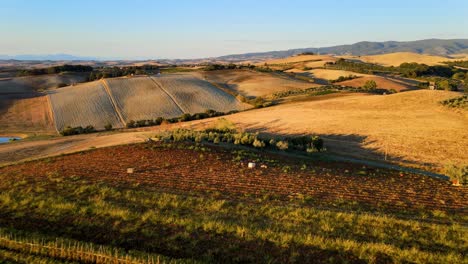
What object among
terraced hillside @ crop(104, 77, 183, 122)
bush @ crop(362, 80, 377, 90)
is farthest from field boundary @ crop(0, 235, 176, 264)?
bush @ crop(362, 80, 377, 90)

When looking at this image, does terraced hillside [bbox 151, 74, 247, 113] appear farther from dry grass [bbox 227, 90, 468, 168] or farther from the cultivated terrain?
the cultivated terrain

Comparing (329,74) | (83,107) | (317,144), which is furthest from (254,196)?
(329,74)

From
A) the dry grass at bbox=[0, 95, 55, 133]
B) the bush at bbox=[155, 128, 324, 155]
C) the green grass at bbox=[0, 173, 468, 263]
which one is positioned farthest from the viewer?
the dry grass at bbox=[0, 95, 55, 133]

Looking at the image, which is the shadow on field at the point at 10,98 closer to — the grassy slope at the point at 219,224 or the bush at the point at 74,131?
the bush at the point at 74,131

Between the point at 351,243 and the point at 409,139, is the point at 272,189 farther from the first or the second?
the point at 409,139

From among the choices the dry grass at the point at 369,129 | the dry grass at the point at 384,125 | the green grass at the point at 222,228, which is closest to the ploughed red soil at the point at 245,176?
the green grass at the point at 222,228

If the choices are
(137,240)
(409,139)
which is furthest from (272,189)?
(409,139)
